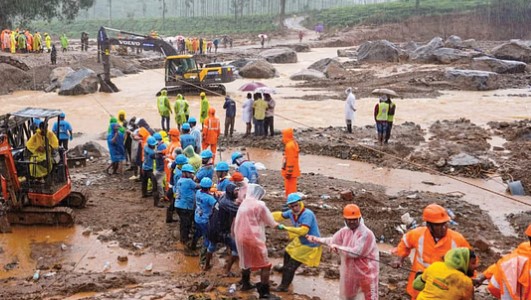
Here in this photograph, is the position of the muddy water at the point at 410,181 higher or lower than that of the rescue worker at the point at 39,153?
lower

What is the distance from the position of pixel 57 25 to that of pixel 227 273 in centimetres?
9620

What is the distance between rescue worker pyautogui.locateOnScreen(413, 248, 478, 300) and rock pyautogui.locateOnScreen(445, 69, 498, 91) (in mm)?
25677

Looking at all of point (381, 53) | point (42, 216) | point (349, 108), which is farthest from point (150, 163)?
point (381, 53)

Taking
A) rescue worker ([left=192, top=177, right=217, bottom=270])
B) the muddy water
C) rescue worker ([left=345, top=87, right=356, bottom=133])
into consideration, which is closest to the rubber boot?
rescue worker ([left=192, top=177, right=217, bottom=270])

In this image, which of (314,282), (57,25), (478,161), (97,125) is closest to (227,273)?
(314,282)

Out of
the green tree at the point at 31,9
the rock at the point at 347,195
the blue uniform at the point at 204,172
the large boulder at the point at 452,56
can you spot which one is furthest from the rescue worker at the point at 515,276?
the green tree at the point at 31,9

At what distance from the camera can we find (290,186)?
10.5 metres

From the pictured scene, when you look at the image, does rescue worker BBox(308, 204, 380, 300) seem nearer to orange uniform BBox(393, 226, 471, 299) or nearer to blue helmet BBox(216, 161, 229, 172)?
orange uniform BBox(393, 226, 471, 299)

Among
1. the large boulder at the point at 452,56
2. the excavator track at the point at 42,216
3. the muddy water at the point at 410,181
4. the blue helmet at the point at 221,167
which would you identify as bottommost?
the muddy water at the point at 410,181

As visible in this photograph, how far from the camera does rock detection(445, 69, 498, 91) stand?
28406 mm

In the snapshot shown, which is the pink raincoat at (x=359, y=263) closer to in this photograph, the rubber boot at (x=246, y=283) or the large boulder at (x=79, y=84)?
the rubber boot at (x=246, y=283)

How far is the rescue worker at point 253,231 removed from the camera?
6.69 meters

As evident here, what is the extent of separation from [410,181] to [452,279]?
8.93 meters

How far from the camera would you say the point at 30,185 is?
9766 millimetres
